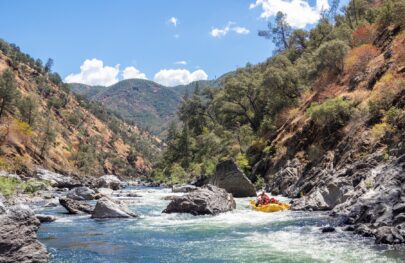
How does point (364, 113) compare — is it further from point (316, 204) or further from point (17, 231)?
point (17, 231)

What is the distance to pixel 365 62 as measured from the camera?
1565 inches

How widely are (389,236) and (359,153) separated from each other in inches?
548

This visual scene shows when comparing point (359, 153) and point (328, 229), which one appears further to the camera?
point (359, 153)

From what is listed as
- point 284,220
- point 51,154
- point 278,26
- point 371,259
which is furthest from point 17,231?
point 51,154

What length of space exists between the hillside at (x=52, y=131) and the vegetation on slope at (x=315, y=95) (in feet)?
102

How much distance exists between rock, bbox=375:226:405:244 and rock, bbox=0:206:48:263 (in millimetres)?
10272

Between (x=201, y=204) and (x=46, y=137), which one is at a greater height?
(x=46, y=137)

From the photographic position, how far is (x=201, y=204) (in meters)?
23.8

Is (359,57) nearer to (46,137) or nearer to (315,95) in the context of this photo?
(315,95)

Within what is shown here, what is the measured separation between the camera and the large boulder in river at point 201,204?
2362 cm

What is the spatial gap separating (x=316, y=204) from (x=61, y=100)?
137 meters

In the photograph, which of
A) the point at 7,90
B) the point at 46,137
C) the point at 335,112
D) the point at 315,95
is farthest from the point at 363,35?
the point at 46,137

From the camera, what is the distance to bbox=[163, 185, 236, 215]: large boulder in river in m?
23.6

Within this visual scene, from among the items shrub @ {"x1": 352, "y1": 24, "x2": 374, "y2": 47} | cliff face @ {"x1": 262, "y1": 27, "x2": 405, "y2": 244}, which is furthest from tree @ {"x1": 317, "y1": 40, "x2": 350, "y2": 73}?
A: shrub @ {"x1": 352, "y1": 24, "x2": 374, "y2": 47}
